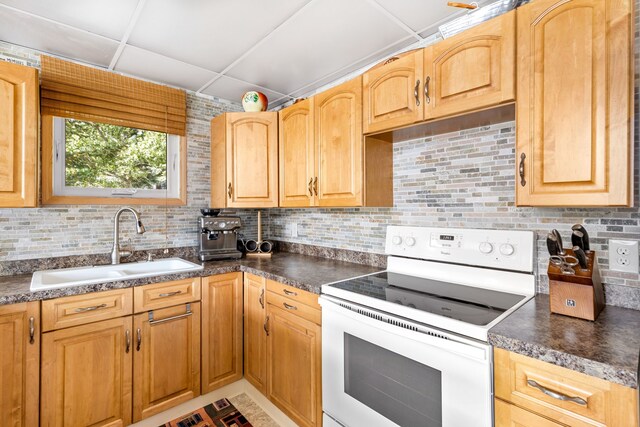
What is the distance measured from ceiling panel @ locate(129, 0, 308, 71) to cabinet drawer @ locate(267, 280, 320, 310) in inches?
57.7

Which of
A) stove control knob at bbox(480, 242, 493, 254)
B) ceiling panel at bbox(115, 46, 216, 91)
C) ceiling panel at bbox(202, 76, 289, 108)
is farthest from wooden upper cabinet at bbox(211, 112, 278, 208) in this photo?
stove control knob at bbox(480, 242, 493, 254)

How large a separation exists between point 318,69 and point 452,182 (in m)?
1.26

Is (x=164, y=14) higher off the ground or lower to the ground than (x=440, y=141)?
higher

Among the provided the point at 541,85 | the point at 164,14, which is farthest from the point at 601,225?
the point at 164,14

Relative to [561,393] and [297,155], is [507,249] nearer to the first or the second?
[561,393]

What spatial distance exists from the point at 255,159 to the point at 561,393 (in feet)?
7.05

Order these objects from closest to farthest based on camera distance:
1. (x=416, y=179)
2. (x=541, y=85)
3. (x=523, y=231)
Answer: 1. (x=541, y=85)
2. (x=523, y=231)
3. (x=416, y=179)

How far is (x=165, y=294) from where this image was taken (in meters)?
1.89

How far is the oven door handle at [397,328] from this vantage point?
1013 mm

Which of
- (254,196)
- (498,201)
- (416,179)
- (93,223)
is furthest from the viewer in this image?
(254,196)

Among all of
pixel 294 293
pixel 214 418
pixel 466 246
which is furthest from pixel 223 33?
pixel 214 418

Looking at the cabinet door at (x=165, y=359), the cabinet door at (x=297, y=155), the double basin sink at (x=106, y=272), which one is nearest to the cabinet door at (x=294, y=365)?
the cabinet door at (x=165, y=359)

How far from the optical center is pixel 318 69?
2.25 meters

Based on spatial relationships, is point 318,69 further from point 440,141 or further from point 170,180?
point 170,180
